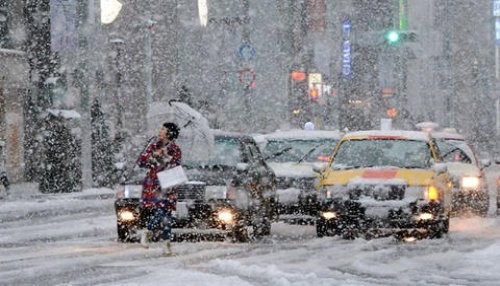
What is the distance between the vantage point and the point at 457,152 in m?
19.1

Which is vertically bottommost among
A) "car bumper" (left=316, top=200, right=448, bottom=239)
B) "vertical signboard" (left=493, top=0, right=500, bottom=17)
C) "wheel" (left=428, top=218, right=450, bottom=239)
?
"wheel" (left=428, top=218, right=450, bottom=239)

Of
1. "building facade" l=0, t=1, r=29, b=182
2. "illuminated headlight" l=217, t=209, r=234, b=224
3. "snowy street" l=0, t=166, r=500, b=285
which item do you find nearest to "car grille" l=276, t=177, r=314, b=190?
"snowy street" l=0, t=166, r=500, b=285

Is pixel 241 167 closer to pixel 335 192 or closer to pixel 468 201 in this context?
pixel 335 192

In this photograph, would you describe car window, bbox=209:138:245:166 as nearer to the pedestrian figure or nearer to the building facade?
the pedestrian figure

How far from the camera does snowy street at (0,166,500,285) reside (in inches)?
385

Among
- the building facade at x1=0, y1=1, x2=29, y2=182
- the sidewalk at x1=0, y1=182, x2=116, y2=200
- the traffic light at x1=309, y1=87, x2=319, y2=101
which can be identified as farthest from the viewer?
the traffic light at x1=309, y1=87, x2=319, y2=101

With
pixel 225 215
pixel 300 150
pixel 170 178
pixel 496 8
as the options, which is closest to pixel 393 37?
pixel 300 150

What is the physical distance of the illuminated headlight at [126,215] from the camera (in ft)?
42.7

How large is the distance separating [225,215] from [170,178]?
4.03 ft

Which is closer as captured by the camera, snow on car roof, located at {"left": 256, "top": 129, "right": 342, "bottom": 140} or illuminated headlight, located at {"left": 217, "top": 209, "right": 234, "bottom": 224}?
illuminated headlight, located at {"left": 217, "top": 209, "right": 234, "bottom": 224}

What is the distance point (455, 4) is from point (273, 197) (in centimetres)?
7150

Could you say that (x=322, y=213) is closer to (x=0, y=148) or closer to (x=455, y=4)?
(x=0, y=148)

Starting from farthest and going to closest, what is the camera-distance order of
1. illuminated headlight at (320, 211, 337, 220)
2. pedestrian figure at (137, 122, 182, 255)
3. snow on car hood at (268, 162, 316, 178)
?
snow on car hood at (268, 162, 316, 178) < illuminated headlight at (320, 211, 337, 220) < pedestrian figure at (137, 122, 182, 255)

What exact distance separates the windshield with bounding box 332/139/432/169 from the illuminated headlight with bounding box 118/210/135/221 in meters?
3.13
